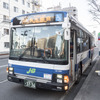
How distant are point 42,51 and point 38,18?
1219 mm

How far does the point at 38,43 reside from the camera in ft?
13.9

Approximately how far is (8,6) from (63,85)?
2868 centimetres

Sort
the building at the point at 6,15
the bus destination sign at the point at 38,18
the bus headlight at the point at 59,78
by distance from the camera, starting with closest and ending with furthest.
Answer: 1. the bus headlight at the point at 59,78
2. the bus destination sign at the point at 38,18
3. the building at the point at 6,15

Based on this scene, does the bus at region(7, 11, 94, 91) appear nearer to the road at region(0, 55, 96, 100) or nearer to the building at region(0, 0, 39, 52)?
the road at region(0, 55, 96, 100)

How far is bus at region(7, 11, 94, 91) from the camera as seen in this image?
388 centimetres

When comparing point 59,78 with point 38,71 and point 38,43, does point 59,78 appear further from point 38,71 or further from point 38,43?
point 38,43

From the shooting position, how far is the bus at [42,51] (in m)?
3.88

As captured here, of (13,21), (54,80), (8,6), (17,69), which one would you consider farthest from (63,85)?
(8,6)

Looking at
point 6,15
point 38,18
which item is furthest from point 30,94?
point 6,15

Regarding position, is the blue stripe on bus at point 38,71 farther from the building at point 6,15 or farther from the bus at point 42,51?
the building at point 6,15

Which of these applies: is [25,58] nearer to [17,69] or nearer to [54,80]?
[17,69]

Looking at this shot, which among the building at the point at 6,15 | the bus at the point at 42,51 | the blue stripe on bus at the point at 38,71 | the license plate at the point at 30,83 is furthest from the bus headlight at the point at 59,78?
the building at the point at 6,15

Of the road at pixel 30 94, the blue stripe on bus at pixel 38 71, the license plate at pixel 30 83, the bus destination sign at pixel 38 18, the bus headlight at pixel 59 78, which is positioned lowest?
the road at pixel 30 94

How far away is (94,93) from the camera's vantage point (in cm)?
457
